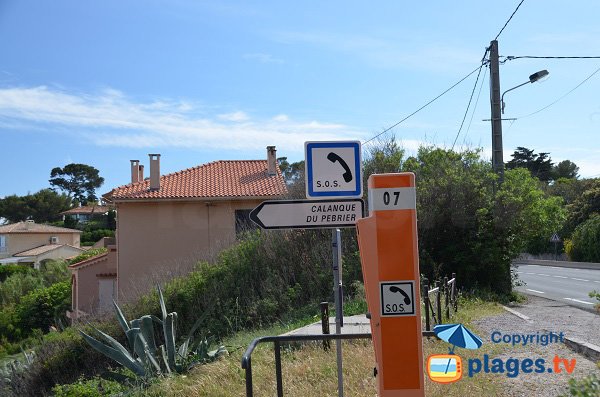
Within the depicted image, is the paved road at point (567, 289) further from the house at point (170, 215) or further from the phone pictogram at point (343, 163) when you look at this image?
the phone pictogram at point (343, 163)

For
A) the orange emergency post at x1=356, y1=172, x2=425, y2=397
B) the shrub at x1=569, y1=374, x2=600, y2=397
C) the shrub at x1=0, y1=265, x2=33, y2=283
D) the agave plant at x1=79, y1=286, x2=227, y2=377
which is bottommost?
the shrub at x1=0, y1=265, x2=33, y2=283

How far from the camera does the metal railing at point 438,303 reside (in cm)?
923

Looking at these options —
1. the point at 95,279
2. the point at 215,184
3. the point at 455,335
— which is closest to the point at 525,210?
the point at 455,335

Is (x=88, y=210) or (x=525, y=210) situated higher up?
(x=88, y=210)

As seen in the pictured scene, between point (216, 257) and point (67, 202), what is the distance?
2925 inches

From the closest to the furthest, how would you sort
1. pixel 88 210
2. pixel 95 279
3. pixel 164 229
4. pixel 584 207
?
pixel 164 229 → pixel 95 279 → pixel 584 207 → pixel 88 210

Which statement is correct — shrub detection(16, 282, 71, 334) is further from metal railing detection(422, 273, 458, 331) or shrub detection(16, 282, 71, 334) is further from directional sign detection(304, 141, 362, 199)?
directional sign detection(304, 141, 362, 199)

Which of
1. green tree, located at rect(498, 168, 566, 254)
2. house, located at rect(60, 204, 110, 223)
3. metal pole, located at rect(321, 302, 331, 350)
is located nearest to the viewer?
metal pole, located at rect(321, 302, 331, 350)

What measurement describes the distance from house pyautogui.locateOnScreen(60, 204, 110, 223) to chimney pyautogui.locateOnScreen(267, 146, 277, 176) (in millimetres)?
58772

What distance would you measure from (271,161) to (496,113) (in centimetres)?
1610

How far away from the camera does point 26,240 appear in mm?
69750

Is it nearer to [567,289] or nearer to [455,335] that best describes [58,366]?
[455,335]

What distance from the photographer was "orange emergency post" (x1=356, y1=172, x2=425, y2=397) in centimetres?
402

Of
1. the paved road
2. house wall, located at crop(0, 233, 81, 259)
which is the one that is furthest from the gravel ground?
house wall, located at crop(0, 233, 81, 259)
